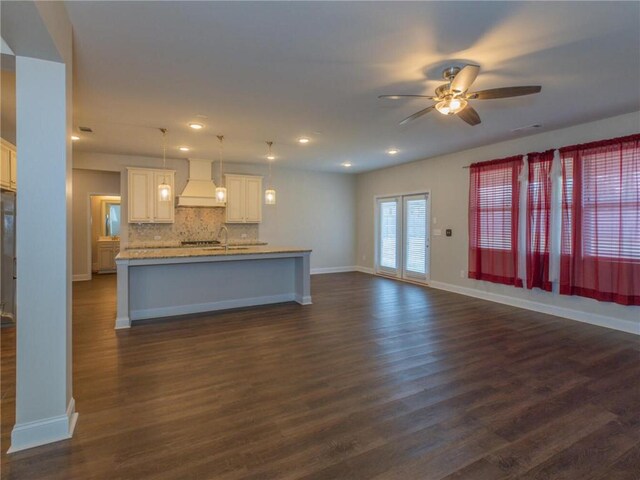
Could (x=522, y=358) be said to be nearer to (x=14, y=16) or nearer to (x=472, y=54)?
(x=472, y=54)

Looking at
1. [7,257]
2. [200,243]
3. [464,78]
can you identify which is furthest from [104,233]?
[464,78]

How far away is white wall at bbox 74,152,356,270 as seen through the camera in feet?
26.2

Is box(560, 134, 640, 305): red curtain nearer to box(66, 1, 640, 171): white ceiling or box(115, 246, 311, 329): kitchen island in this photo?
box(66, 1, 640, 171): white ceiling

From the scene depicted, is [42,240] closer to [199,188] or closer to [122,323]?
[122,323]

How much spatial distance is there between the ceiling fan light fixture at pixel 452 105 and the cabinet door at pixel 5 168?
5.33 metres

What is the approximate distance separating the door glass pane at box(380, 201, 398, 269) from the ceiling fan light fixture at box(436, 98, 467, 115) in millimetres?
4925

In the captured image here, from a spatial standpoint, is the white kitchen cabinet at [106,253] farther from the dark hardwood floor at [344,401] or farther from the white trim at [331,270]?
the white trim at [331,270]

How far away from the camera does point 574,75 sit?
10.1 ft

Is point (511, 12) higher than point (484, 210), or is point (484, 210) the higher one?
point (511, 12)

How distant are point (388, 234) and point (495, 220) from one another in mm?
2937

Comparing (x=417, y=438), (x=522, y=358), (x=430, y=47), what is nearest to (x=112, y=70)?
(x=430, y=47)

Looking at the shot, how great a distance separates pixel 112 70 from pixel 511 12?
127 inches

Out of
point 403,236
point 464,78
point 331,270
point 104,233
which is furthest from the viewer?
point 104,233

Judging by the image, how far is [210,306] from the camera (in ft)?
16.4
